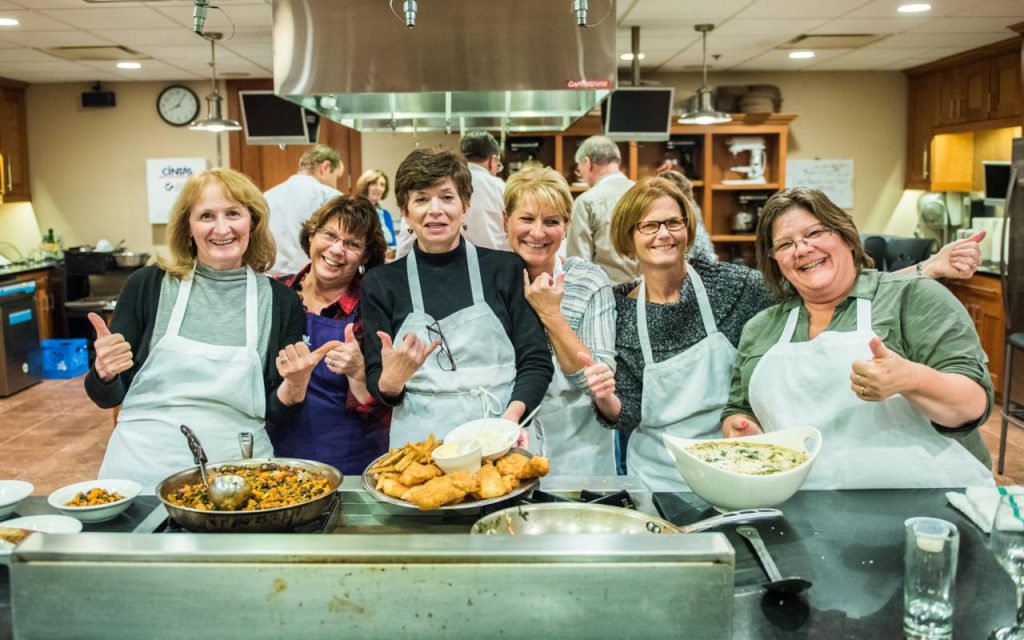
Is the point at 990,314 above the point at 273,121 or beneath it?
beneath

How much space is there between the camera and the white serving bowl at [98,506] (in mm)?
1576

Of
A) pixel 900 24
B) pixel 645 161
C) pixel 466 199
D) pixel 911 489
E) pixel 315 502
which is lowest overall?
pixel 911 489

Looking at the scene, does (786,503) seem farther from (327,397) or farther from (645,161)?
(645,161)

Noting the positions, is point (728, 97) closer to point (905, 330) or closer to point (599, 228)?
point (599, 228)

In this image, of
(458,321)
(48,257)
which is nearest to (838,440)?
Answer: (458,321)

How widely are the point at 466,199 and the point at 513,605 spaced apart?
1325 mm

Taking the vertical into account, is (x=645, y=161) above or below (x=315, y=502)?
above

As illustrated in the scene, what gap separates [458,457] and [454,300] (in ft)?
2.34

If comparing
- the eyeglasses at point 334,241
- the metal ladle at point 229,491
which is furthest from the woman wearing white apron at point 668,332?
the metal ladle at point 229,491

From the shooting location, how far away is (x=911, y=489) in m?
1.77

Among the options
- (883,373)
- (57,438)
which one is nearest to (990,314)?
(883,373)

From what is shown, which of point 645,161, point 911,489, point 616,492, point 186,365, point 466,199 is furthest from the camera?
point 645,161

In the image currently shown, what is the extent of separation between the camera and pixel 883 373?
162 cm

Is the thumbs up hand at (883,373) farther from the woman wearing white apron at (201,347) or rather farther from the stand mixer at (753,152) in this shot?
the stand mixer at (753,152)
